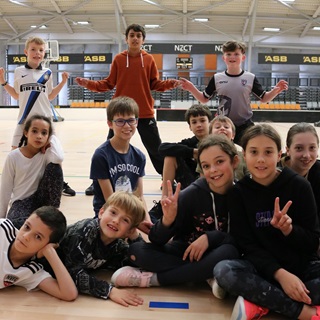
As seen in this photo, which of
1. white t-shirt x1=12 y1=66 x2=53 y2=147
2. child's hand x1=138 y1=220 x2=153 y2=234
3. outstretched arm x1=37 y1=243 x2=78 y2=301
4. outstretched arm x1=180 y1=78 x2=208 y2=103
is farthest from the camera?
outstretched arm x1=180 y1=78 x2=208 y2=103

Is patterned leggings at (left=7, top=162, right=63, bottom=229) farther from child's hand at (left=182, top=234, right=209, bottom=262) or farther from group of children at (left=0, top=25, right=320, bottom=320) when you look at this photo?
child's hand at (left=182, top=234, right=209, bottom=262)

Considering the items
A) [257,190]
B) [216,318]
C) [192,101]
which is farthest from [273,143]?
[192,101]

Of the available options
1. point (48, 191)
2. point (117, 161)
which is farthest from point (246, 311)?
point (48, 191)

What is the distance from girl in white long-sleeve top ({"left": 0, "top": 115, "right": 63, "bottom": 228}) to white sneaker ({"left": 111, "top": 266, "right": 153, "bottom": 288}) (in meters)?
0.86

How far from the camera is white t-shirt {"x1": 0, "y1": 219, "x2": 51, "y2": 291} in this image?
1.90 meters

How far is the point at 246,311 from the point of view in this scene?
5.46 ft

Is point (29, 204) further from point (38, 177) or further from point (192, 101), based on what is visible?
point (192, 101)

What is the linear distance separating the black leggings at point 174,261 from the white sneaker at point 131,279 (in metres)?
0.04

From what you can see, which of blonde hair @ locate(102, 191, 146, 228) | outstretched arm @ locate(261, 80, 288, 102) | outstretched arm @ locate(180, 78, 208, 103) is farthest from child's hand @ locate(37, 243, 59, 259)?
outstretched arm @ locate(261, 80, 288, 102)

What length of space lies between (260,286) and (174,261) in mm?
458

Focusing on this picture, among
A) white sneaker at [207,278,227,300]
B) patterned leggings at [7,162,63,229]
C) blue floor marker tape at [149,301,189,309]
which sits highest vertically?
patterned leggings at [7,162,63,229]

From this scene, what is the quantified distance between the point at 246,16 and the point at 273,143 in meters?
17.5

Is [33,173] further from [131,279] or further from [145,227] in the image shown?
[131,279]

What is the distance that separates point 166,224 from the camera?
6.61ft
